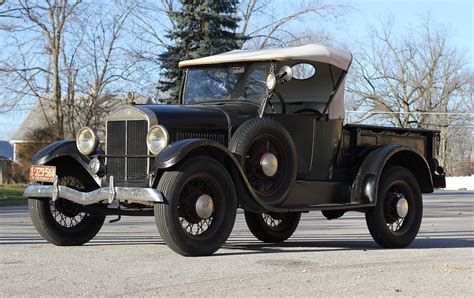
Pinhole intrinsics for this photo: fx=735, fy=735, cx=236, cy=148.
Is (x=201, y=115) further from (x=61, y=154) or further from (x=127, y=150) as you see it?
(x=61, y=154)

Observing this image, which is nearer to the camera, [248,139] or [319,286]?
[319,286]

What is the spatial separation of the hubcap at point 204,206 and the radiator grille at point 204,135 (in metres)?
0.85

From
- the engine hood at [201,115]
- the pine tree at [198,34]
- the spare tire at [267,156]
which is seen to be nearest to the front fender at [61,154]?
the engine hood at [201,115]

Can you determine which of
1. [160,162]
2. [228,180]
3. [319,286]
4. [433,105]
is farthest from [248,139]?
[433,105]

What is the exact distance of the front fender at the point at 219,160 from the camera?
7.41 meters

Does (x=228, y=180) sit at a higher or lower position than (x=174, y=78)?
lower

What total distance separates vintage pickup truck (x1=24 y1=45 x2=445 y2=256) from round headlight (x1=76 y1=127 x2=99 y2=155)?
12mm

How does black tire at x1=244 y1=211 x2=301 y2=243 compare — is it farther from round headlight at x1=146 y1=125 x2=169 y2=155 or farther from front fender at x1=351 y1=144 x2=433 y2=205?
round headlight at x1=146 y1=125 x2=169 y2=155

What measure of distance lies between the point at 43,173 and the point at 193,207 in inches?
77.1

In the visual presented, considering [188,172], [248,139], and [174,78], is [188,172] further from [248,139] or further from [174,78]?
[174,78]

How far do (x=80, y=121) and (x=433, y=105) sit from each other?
3343 cm

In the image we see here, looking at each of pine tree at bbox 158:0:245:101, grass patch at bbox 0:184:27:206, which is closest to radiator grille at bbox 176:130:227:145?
grass patch at bbox 0:184:27:206

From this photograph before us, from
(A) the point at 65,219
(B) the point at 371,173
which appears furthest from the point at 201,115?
(B) the point at 371,173

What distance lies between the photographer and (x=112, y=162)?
857 centimetres
